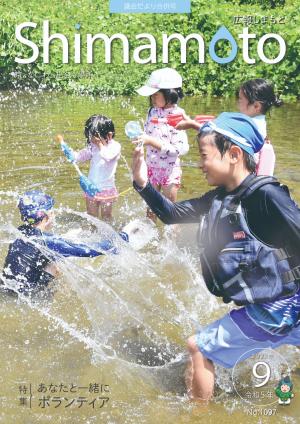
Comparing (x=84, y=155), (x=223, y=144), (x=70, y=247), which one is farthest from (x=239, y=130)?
(x=84, y=155)

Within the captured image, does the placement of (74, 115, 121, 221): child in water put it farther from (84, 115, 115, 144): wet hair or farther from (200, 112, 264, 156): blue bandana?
(200, 112, 264, 156): blue bandana

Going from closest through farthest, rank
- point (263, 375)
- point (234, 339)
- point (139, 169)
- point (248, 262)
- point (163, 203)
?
1. point (248, 262)
2. point (234, 339)
3. point (139, 169)
4. point (163, 203)
5. point (263, 375)

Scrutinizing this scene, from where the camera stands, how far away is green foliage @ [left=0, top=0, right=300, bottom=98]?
552 inches

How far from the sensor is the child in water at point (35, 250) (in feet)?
15.3

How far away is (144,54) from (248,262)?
1347cm

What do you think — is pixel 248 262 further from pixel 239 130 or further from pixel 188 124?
pixel 188 124

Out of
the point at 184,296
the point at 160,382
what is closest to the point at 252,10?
the point at 184,296

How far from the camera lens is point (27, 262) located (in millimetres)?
4676

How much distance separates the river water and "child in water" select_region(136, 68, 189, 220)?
55cm

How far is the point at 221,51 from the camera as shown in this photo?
14.9 meters

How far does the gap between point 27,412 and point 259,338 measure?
138cm

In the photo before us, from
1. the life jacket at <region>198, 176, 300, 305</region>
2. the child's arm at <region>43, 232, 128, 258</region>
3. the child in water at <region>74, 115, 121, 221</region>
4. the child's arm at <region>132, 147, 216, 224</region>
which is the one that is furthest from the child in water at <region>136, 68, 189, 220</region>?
the life jacket at <region>198, 176, 300, 305</region>

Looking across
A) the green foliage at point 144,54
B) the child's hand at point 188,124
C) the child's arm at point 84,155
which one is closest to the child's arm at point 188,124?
the child's hand at point 188,124

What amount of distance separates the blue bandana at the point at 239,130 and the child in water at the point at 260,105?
1704mm
